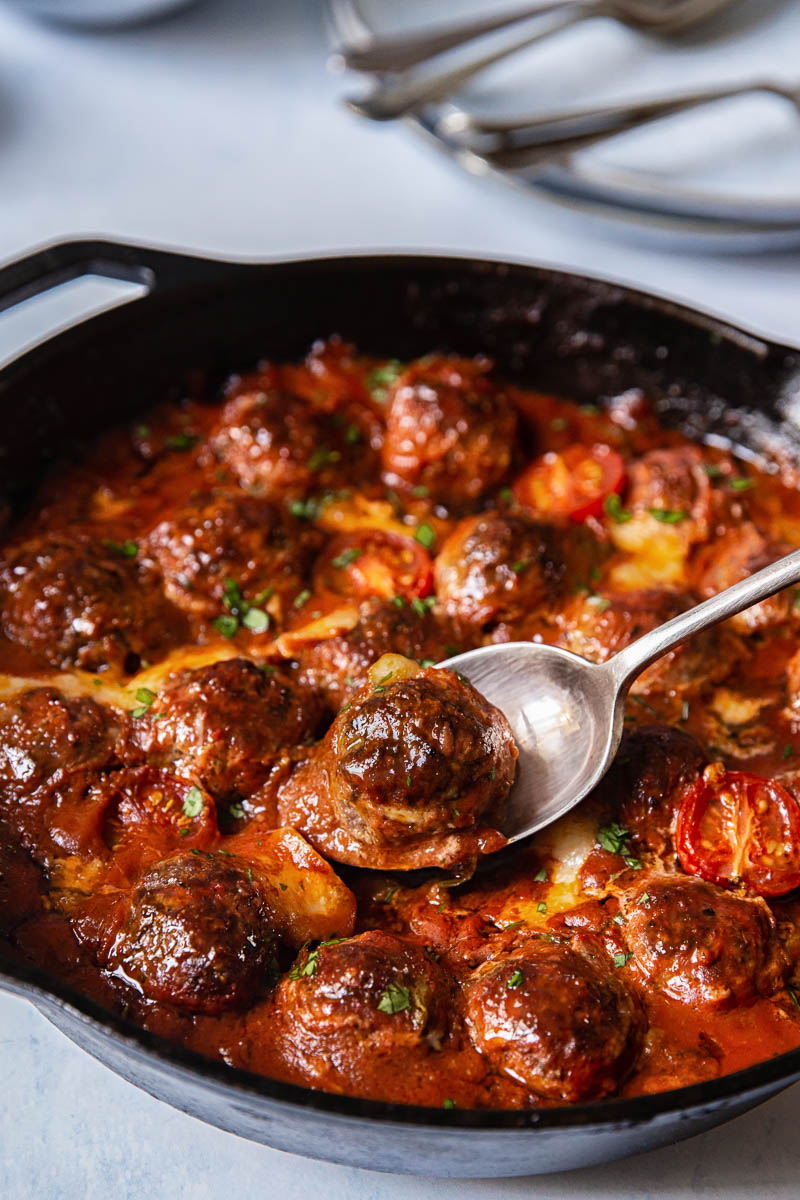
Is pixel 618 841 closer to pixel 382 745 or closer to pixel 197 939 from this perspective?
pixel 382 745

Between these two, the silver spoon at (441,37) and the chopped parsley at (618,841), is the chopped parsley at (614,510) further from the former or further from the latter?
the silver spoon at (441,37)

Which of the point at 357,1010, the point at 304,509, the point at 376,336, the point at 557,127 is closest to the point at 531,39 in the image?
the point at 557,127

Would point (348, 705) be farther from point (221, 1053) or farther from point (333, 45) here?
point (333, 45)

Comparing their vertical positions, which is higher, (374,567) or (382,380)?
(382,380)

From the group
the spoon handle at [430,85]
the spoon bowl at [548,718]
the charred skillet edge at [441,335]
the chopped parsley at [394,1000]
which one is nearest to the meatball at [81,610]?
the charred skillet edge at [441,335]

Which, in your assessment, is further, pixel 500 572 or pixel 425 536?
pixel 425 536

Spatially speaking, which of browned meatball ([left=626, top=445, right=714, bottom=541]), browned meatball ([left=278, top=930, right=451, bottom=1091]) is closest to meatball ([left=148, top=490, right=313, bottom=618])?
browned meatball ([left=626, top=445, right=714, bottom=541])
